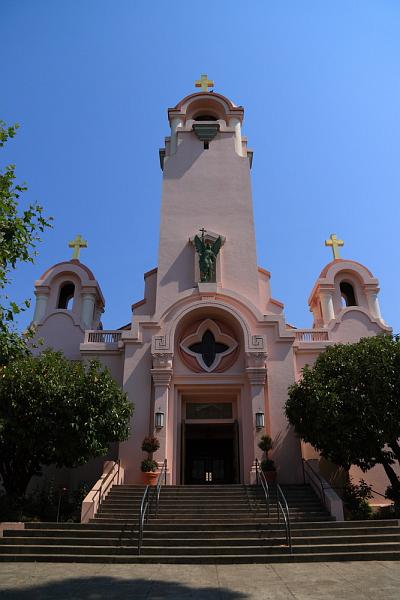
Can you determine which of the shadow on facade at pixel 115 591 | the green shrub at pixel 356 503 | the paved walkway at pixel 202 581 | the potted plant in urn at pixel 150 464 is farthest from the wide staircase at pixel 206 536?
the potted plant in urn at pixel 150 464

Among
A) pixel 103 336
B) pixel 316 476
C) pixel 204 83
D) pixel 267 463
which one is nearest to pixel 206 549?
pixel 316 476

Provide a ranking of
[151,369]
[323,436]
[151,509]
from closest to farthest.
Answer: [151,509] → [323,436] → [151,369]

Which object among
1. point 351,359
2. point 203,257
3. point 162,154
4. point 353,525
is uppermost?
point 162,154

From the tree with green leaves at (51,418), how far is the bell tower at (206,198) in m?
6.02

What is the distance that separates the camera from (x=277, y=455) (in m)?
16.9

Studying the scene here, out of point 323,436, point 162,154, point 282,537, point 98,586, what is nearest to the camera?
point 98,586

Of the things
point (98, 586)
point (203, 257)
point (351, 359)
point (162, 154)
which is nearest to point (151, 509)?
point (98, 586)

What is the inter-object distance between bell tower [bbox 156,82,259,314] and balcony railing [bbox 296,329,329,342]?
252 centimetres

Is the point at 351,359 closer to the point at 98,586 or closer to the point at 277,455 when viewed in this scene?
the point at 277,455

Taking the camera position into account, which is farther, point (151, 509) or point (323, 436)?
point (323, 436)

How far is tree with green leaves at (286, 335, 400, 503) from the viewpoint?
14.3 m

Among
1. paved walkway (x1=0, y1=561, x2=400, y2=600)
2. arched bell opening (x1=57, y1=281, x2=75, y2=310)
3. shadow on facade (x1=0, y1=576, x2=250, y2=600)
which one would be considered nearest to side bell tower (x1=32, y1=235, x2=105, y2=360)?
arched bell opening (x1=57, y1=281, x2=75, y2=310)

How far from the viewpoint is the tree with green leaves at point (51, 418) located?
13.9 meters

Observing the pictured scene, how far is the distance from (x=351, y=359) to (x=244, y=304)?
18.0 ft
